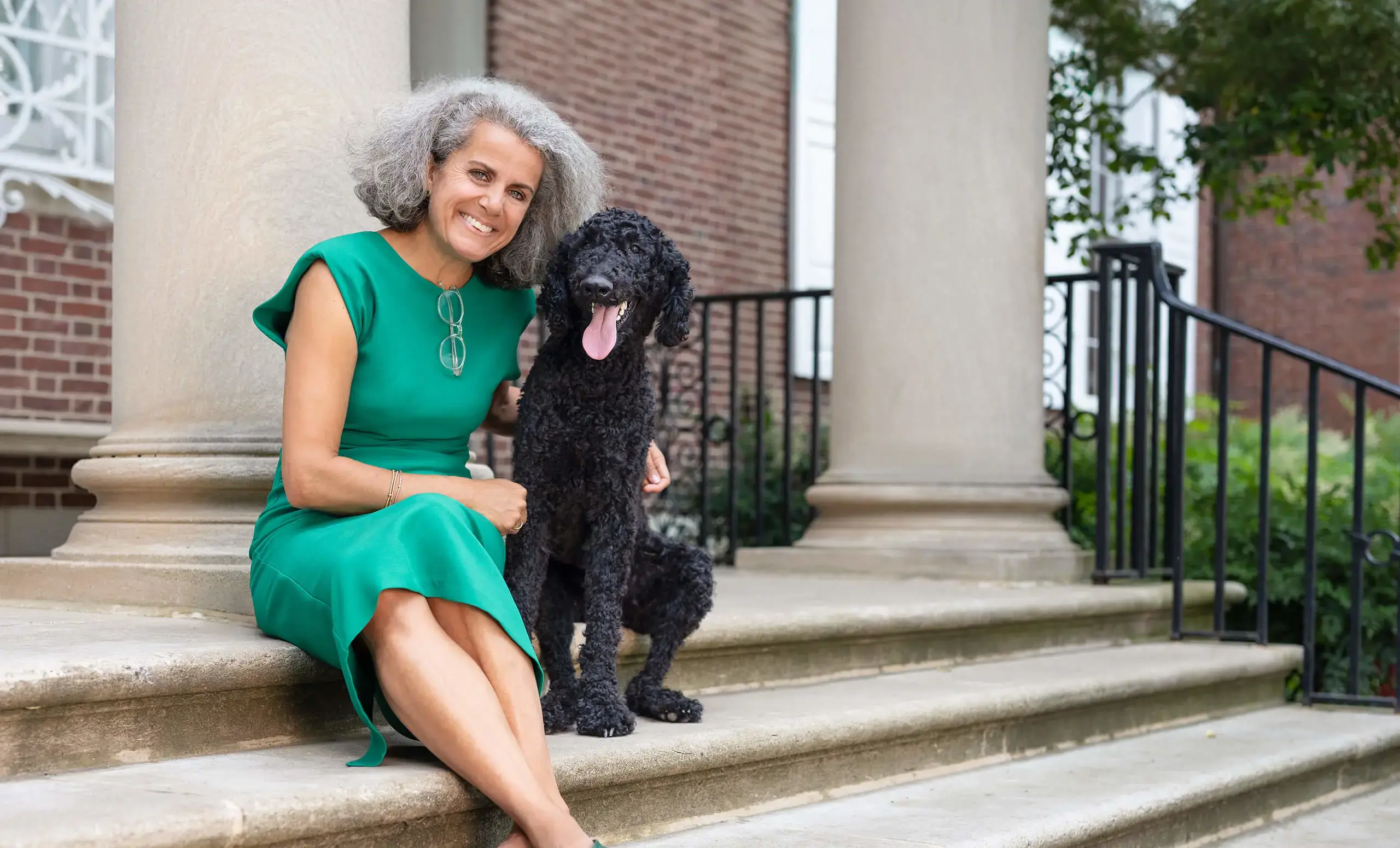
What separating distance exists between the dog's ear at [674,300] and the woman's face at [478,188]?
319mm

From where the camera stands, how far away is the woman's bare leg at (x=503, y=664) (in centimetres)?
252

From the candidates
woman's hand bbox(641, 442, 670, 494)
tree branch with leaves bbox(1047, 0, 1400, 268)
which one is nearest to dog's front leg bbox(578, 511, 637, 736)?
woman's hand bbox(641, 442, 670, 494)

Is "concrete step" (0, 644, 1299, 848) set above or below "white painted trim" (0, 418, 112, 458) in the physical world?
below

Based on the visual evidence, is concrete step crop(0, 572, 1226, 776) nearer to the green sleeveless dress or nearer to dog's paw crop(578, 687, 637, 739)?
the green sleeveless dress

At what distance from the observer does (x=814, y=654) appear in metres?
4.10

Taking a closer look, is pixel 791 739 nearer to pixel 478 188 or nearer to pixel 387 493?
pixel 387 493

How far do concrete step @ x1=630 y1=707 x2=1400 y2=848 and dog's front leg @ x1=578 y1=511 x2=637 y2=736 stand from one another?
9.3 inches

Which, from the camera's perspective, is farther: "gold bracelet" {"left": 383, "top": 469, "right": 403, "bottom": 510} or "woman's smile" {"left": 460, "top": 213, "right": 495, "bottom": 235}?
"woman's smile" {"left": 460, "top": 213, "right": 495, "bottom": 235}

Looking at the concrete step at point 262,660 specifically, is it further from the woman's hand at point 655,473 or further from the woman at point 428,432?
the woman's hand at point 655,473

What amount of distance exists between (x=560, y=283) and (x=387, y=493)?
479 mm

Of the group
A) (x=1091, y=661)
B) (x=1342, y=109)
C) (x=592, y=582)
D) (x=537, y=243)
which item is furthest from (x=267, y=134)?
(x=1342, y=109)

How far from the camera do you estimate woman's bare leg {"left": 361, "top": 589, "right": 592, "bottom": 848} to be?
2400mm

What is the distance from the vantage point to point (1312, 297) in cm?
1395

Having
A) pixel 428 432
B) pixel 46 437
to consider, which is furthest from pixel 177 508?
pixel 46 437
